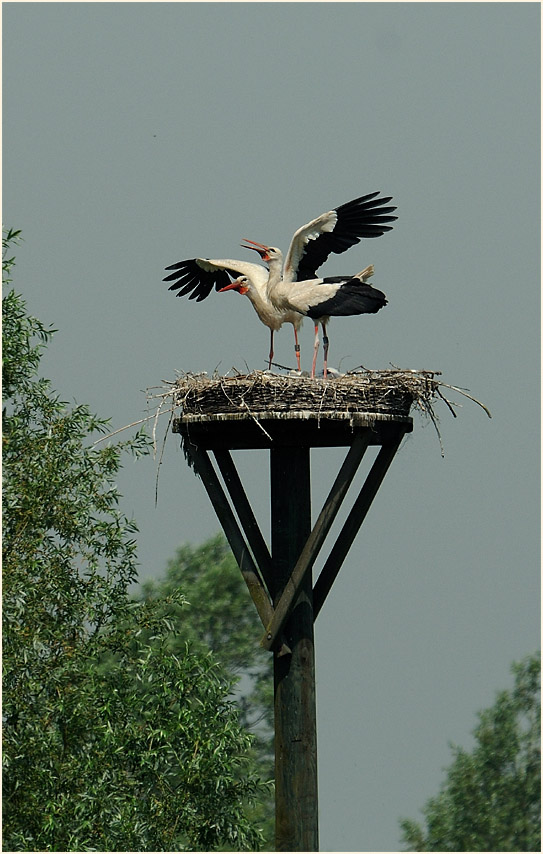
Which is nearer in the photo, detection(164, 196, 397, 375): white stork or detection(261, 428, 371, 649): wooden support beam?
detection(261, 428, 371, 649): wooden support beam

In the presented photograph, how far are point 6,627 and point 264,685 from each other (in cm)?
916

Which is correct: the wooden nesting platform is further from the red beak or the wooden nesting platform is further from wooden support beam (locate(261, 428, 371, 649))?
the red beak

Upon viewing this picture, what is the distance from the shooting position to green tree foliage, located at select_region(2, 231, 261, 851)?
9.48 metres

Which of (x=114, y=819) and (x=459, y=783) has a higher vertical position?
(x=459, y=783)

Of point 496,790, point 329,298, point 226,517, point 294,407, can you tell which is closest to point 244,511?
point 226,517

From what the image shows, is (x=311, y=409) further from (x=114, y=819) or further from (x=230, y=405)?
(x=114, y=819)

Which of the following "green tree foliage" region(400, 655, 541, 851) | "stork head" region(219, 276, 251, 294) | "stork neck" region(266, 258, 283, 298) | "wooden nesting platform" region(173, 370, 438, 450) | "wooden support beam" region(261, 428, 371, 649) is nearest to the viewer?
"wooden nesting platform" region(173, 370, 438, 450)

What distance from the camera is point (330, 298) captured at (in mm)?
8086

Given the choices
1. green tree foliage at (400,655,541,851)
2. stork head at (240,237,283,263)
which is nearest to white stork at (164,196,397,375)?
stork head at (240,237,283,263)

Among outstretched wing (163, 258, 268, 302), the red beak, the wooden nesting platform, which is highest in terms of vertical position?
outstretched wing (163, 258, 268, 302)

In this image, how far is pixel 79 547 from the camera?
10.3m

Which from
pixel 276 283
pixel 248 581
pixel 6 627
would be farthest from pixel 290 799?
pixel 276 283

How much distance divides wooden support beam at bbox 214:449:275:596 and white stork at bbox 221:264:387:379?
775 mm

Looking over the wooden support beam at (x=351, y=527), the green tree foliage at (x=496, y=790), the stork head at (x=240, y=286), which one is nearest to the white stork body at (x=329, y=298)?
the stork head at (x=240, y=286)
